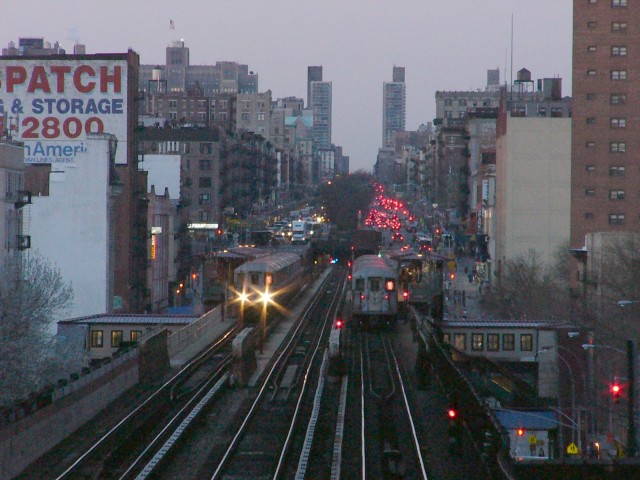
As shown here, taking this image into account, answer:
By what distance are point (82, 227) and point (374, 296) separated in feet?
53.3

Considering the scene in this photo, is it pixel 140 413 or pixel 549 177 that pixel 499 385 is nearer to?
pixel 140 413

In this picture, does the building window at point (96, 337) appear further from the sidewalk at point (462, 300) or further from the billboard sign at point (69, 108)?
the sidewalk at point (462, 300)

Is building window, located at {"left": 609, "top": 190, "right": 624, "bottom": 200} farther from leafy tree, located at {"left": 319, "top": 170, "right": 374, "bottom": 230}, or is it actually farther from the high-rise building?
leafy tree, located at {"left": 319, "top": 170, "right": 374, "bottom": 230}

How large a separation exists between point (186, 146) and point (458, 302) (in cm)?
4569

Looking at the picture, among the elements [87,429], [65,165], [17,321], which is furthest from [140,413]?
[65,165]

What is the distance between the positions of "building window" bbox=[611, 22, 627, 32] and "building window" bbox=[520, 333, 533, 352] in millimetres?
29493

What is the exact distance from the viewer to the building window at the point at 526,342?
46.0m

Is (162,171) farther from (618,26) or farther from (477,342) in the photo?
(477,342)

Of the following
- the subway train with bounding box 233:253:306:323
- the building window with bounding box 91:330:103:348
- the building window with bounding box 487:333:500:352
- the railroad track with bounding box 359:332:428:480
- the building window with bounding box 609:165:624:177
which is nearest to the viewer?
the railroad track with bounding box 359:332:428:480

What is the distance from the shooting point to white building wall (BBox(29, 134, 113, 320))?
5712 centimetres

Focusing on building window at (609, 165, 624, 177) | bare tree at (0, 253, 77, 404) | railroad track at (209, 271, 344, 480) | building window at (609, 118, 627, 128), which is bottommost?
railroad track at (209, 271, 344, 480)

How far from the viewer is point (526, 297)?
190 feet

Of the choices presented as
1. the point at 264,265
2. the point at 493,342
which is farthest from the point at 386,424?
the point at 264,265

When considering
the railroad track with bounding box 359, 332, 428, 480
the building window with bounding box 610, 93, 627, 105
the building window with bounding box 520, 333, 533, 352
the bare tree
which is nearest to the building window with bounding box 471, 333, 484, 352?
the building window with bounding box 520, 333, 533, 352
